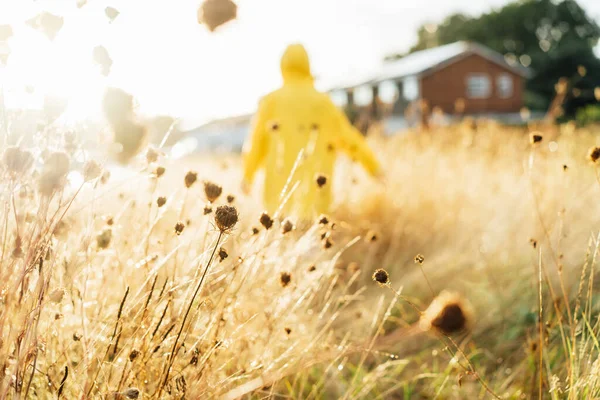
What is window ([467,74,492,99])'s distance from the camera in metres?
39.3

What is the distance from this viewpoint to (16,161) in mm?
1387

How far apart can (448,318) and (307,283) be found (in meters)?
1.02

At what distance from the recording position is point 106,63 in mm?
1628

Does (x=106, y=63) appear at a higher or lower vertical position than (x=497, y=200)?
higher

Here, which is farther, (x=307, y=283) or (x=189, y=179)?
(x=307, y=283)

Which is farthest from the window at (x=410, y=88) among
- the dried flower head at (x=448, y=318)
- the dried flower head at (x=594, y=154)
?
the dried flower head at (x=448, y=318)

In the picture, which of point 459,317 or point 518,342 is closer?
point 459,317

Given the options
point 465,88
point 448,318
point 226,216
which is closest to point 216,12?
point 226,216

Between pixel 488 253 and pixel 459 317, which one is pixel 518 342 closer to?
pixel 488 253

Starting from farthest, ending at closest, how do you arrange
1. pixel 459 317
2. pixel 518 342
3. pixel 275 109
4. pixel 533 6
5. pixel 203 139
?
pixel 203 139, pixel 533 6, pixel 275 109, pixel 518 342, pixel 459 317

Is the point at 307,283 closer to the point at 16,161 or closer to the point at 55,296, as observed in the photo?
the point at 55,296

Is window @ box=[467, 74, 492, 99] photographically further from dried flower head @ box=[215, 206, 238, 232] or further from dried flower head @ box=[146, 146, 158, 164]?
dried flower head @ box=[215, 206, 238, 232]

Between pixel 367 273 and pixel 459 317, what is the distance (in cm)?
299

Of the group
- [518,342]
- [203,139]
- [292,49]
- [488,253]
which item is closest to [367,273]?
[488,253]
